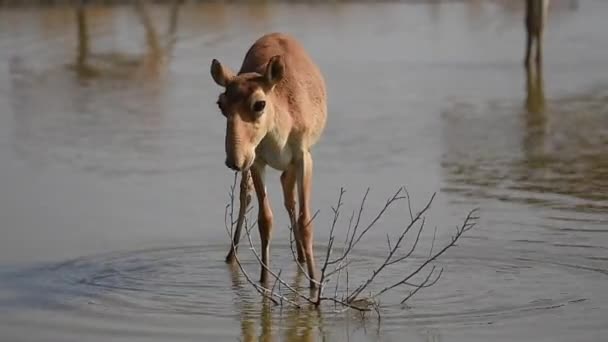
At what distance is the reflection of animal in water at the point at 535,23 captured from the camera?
2217 cm

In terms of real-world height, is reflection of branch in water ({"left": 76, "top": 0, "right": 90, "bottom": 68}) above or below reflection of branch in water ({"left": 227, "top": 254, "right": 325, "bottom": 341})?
below

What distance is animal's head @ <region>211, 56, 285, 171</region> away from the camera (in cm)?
812

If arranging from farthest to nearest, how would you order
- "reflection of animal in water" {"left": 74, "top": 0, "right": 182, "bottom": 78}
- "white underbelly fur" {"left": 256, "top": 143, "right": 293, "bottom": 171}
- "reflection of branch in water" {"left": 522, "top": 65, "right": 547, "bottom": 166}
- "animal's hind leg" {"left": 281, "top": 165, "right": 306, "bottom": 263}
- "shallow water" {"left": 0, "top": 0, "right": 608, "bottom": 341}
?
1. "reflection of animal in water" {"left": 74, "top": 0, "right": 182, "bottom": 78}
2. "reflection of branch in water" {"left": 522, "top": 65, "right": 547, "bottom": 166}
3. "animal's hind leg" {"left": 281, "top": 165, "right": 306, "bottom": 263}
4. "white underbelly fur" {"left": 256, "top": 143, "right": 293, "bottom": 171}
5. "shallow water" {"left": 0, "top": 0, "right": 608, "bottom": 341}

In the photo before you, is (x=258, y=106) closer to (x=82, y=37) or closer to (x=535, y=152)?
(x=535, y=152)

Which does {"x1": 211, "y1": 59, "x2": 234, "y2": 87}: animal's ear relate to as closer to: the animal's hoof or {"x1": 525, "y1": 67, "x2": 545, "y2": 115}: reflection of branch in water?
the animal's hoof

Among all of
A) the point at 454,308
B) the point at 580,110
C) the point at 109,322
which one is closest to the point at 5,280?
the point at 109,322

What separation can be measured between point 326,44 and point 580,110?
8919 mm

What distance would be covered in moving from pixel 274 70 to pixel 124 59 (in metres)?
16.1

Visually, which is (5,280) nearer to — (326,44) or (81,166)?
(81,166)

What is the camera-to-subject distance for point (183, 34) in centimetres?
2841

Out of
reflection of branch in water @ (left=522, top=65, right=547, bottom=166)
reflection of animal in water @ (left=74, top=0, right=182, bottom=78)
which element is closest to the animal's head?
reflection of branch in water @ (left=522, top=65, right=547, bottom=166)

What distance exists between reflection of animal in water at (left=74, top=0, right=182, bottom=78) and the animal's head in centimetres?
1370

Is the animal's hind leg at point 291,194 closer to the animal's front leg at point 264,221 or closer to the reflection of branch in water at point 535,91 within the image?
the animal's front leg at point 264,221

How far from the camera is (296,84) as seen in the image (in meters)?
9.52
